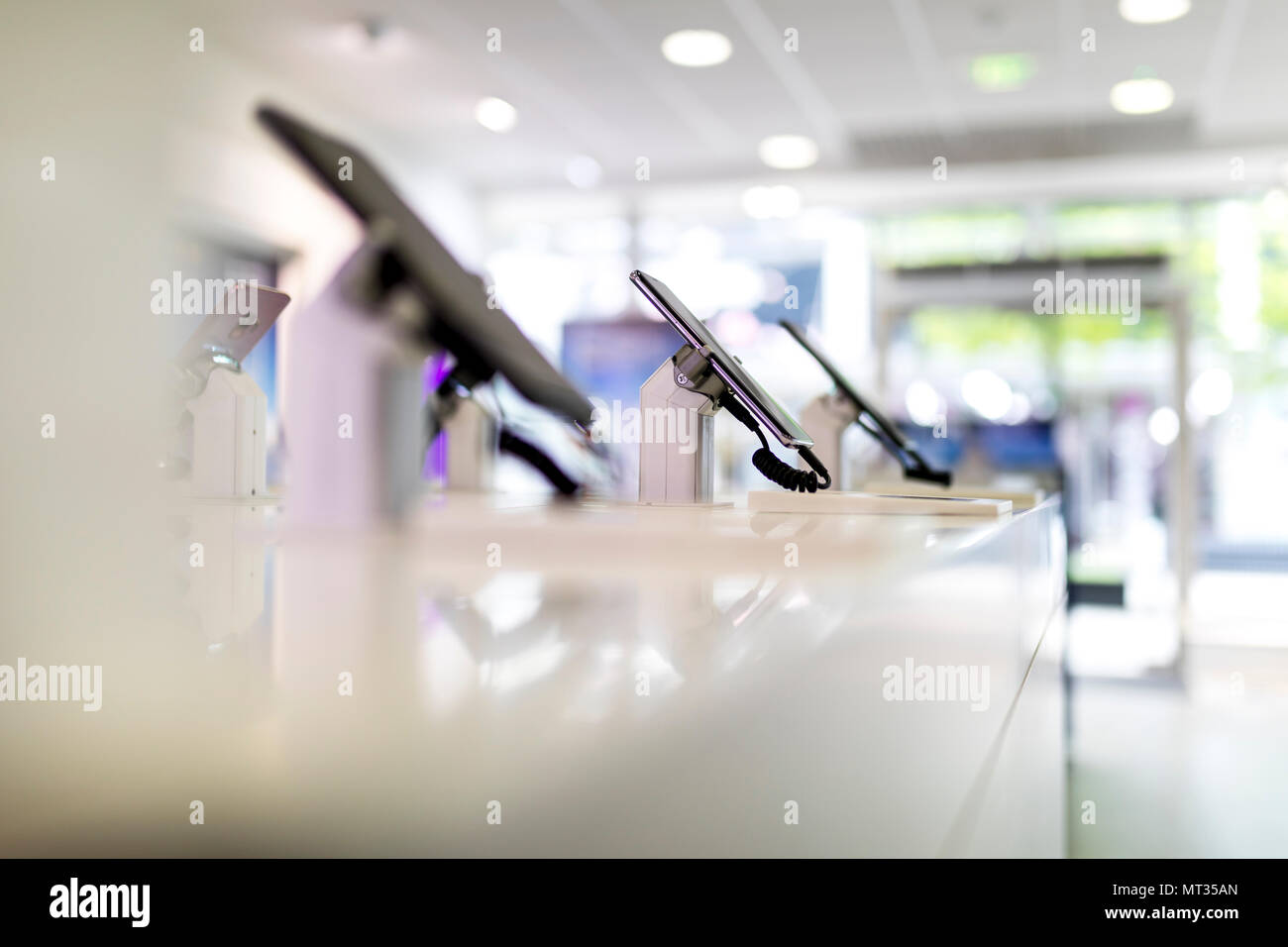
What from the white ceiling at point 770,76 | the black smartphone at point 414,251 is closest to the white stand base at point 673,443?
the black smartphone at point 414,251

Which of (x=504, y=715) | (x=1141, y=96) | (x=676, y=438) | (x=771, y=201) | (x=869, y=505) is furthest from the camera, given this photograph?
(x=771, y=201)

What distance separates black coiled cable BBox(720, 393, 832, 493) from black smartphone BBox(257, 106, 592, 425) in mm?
596

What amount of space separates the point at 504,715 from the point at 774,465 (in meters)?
1.12

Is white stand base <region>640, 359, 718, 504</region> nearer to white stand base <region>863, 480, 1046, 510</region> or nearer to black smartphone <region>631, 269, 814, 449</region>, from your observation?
black smartphone <region>631, 269, 814, 449</region>

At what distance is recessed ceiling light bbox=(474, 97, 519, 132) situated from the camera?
5.26 m

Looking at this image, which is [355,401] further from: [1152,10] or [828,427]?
[1152,10]

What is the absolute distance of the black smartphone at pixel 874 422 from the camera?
188cm

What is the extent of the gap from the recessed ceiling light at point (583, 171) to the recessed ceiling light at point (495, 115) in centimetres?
69

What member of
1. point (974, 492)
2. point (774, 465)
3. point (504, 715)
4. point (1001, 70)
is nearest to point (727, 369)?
point (774, 465)

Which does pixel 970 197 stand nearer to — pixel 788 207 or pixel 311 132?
pixel 788 207

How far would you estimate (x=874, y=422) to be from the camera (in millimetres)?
1942

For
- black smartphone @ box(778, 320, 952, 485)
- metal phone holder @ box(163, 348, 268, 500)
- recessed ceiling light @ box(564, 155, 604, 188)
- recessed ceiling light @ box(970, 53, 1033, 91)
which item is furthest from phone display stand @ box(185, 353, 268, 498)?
recessed ceiling light @ box(564, 155, 604, 188)
